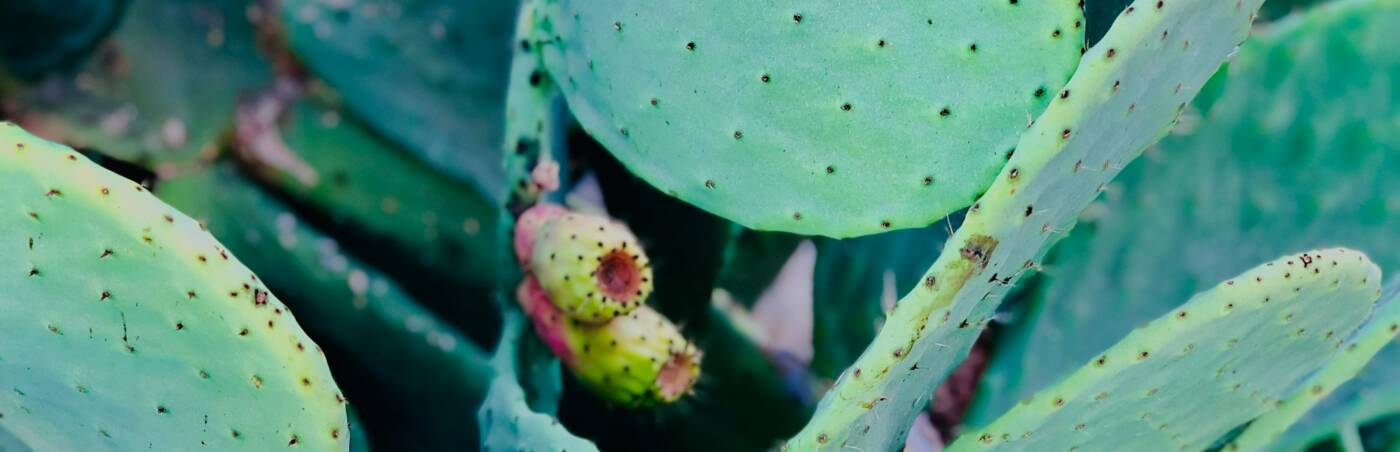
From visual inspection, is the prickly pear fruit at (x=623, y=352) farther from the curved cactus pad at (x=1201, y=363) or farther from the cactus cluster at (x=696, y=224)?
the curved cactus pad at (x=1201, y=363)

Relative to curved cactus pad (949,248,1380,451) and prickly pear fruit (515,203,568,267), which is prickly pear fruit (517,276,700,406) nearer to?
prickly pear fruit (515,203,568,267)

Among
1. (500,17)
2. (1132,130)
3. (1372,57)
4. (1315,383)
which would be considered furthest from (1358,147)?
(500,17)

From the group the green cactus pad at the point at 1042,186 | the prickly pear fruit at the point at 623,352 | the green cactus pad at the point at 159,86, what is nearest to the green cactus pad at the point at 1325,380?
the green cactus pad at the point at 1042,186

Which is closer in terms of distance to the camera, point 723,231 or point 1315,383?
point 1315,383

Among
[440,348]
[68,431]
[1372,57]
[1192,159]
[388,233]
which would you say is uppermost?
[1372,57]

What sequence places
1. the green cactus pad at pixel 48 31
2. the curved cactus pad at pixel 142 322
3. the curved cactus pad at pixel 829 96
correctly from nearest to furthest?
the curved cactus pad at pixel 142 322, the curved cactus pad at pixel 829 96, the green cactus pad at pixel 48 31

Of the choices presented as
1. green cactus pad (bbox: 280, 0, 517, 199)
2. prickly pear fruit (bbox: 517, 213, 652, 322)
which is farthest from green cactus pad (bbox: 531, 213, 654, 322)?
green cactus pad (bbox: 280, 0, 517, 199)

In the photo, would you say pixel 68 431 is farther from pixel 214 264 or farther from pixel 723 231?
pixel 723 231

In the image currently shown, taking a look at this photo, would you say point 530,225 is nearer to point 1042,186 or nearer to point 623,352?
point 623,352
